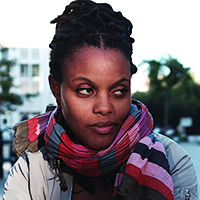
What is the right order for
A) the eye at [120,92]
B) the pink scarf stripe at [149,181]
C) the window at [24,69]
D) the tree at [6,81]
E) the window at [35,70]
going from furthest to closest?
1. the window at [24,69]
2. the window at [35,70]
3. the tree at [6,81]
4. the eye at [120,92]
5. the pink scarf stripe at [149,181]

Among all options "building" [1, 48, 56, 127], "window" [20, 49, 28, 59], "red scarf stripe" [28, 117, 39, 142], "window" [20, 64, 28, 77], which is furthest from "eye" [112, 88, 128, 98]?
"window" [20, 49, 28, 59]

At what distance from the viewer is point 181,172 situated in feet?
6.55

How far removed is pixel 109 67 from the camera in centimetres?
185

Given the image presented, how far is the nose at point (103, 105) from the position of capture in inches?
72.6

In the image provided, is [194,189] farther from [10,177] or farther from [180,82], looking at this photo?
[180,82]

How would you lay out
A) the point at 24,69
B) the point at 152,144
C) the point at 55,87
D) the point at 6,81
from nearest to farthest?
1. the point at 152,144
2. the point at 55,87
3. the point at 6,81
4. the point at 24,69

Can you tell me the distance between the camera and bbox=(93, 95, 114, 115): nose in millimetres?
1845

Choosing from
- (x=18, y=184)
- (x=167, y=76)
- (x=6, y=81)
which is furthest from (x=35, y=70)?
(x=18, y=184)

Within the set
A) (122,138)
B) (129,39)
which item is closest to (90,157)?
(122,138)

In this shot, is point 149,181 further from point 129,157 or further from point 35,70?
point 35,70

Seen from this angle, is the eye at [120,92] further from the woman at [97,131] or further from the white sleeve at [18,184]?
the white sleeve at [18,184]

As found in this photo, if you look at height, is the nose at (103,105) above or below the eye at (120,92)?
below

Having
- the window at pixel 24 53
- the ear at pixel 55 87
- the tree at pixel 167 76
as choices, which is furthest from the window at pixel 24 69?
the ear at pixel 55 87

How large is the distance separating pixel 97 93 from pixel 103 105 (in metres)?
0.07
